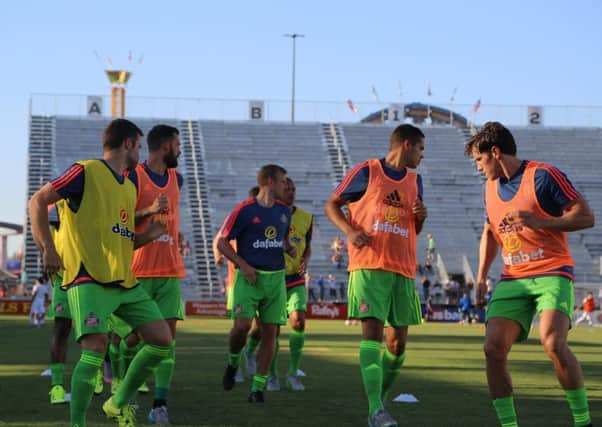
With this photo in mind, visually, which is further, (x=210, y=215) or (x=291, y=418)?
(x=210, y=215)

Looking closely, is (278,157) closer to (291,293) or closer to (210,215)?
(210,215)

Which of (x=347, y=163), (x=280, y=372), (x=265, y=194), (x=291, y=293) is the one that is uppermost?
(x=347, y=163)

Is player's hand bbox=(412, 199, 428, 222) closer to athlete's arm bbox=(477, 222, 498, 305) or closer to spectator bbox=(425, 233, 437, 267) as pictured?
athlete's arm bbox=(477, 222, 498, 305)

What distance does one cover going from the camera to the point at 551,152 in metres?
63.0

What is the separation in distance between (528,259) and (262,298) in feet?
13.3

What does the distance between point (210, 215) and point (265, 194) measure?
4347 cm

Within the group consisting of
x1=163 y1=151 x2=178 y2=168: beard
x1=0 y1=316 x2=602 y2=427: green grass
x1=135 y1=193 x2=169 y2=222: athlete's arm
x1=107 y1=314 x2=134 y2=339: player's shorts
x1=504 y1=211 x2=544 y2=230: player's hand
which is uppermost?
x1=163 y1=151 x2=178 y2=168: beard

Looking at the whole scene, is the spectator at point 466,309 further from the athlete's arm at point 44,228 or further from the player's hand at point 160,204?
the athlete's arm at point 44,228

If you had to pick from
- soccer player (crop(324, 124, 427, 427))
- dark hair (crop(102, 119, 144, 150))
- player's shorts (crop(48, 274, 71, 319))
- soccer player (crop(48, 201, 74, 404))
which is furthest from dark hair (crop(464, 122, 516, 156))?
player's shorts (crop(48, 274, 71, 319))

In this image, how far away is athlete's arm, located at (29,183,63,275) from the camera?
7102 millimetres

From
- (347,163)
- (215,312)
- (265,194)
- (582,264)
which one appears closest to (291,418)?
(265,194)

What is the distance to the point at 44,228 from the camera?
24.0 ft

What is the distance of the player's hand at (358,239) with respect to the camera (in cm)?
939

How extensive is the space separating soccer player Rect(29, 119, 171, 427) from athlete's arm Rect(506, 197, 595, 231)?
2.58 metres
